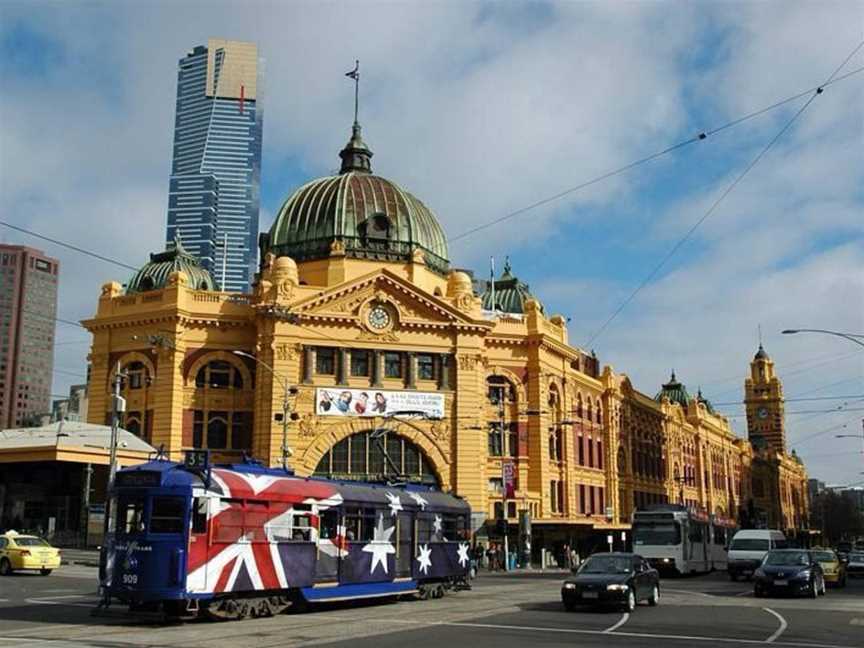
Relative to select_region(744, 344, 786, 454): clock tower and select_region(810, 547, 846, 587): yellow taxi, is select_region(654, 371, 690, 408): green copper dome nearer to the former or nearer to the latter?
select_region(744, 344, 786, 454): clock tower

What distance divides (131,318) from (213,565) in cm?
3908

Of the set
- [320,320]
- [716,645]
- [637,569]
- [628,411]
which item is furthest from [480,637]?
[628,411]

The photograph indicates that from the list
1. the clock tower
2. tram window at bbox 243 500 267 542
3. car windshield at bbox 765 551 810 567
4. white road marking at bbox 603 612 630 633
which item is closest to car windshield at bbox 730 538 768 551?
car windshield at bbox 765 551 810 567

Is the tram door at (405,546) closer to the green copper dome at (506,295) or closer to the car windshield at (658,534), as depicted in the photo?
the car windshield at (658,534)

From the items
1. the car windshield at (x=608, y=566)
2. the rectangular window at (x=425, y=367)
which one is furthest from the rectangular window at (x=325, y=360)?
the car windshield at (x=608, y=566)

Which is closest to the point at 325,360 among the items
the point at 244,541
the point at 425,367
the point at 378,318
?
the point at 378,318

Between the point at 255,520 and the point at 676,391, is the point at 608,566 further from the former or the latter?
the point at 676,391

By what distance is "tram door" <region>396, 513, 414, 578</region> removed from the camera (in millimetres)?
26750

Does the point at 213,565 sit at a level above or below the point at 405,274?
below

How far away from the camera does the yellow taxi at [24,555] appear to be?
34562 mm

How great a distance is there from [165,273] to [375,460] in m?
20.9

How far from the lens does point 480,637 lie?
17.7m

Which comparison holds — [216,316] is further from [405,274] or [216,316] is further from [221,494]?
[221,494]

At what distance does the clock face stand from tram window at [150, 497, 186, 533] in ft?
118
